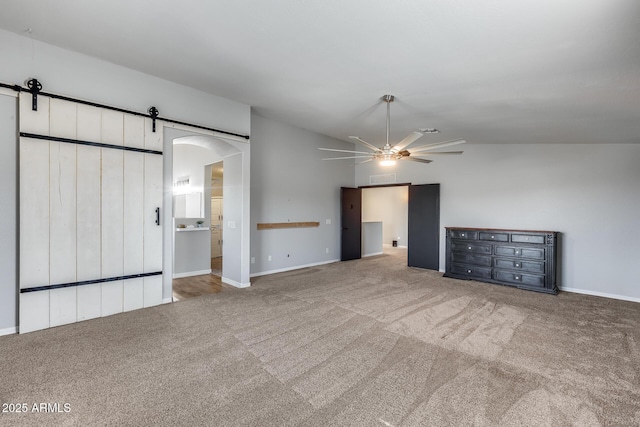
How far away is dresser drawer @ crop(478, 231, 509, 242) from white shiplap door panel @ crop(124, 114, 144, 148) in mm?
6138

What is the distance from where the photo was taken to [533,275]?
17.1ft

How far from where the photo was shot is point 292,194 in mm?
6797

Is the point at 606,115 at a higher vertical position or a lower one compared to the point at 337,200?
higher

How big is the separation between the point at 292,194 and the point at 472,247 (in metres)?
4.05

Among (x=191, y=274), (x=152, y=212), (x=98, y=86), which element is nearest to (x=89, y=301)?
(x=152, y=212)

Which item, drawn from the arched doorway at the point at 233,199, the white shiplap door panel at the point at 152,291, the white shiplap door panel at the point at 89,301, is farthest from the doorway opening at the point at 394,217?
the white shiplap door panel at the point at 89,301

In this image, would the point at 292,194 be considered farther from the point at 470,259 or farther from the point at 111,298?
the point at 470,259

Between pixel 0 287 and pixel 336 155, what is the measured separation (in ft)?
21.6

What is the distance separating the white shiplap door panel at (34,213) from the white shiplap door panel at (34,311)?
0.13 m

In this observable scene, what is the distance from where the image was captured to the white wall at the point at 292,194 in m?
6.13

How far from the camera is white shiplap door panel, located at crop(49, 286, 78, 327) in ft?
11.1

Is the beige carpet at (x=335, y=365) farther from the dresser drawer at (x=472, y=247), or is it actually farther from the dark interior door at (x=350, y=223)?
the dark interior door at (x=350, y=223)

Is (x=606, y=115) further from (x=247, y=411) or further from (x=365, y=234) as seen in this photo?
(x=365, y=234)

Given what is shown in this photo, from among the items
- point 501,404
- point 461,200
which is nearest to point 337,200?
point 461,200
